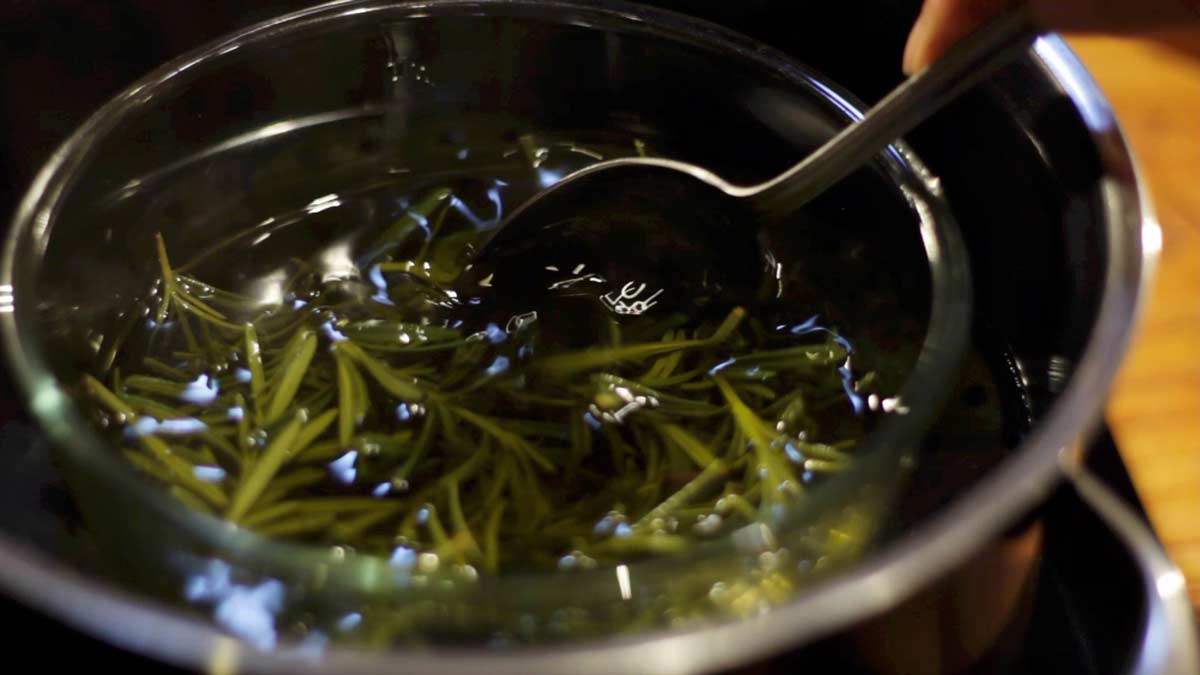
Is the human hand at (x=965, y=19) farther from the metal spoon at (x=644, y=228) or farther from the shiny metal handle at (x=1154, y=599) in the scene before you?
the shiny metal handle at (x=1154, y=599)

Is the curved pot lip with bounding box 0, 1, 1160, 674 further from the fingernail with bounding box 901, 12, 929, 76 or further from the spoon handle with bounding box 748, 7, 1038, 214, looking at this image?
the fingernail with bounding box 901, 12, 929, 76

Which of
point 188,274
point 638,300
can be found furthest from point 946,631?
point 188,274

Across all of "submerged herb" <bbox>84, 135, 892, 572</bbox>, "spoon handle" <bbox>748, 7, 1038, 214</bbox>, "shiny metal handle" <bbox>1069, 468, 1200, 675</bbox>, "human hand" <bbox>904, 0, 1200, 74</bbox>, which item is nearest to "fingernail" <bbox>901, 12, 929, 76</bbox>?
"human hand" <bbox>904, 0, 1200, 74</bbox>

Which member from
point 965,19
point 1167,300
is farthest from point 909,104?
point 1167,300

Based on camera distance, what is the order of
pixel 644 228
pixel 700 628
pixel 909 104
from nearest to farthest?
1. pixel 700 628
2. pixel 909 104
3. pixel 644 228

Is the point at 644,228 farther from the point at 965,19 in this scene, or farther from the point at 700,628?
the point at 700,628

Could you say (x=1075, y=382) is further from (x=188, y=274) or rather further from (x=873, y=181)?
(x=188, y=274)
